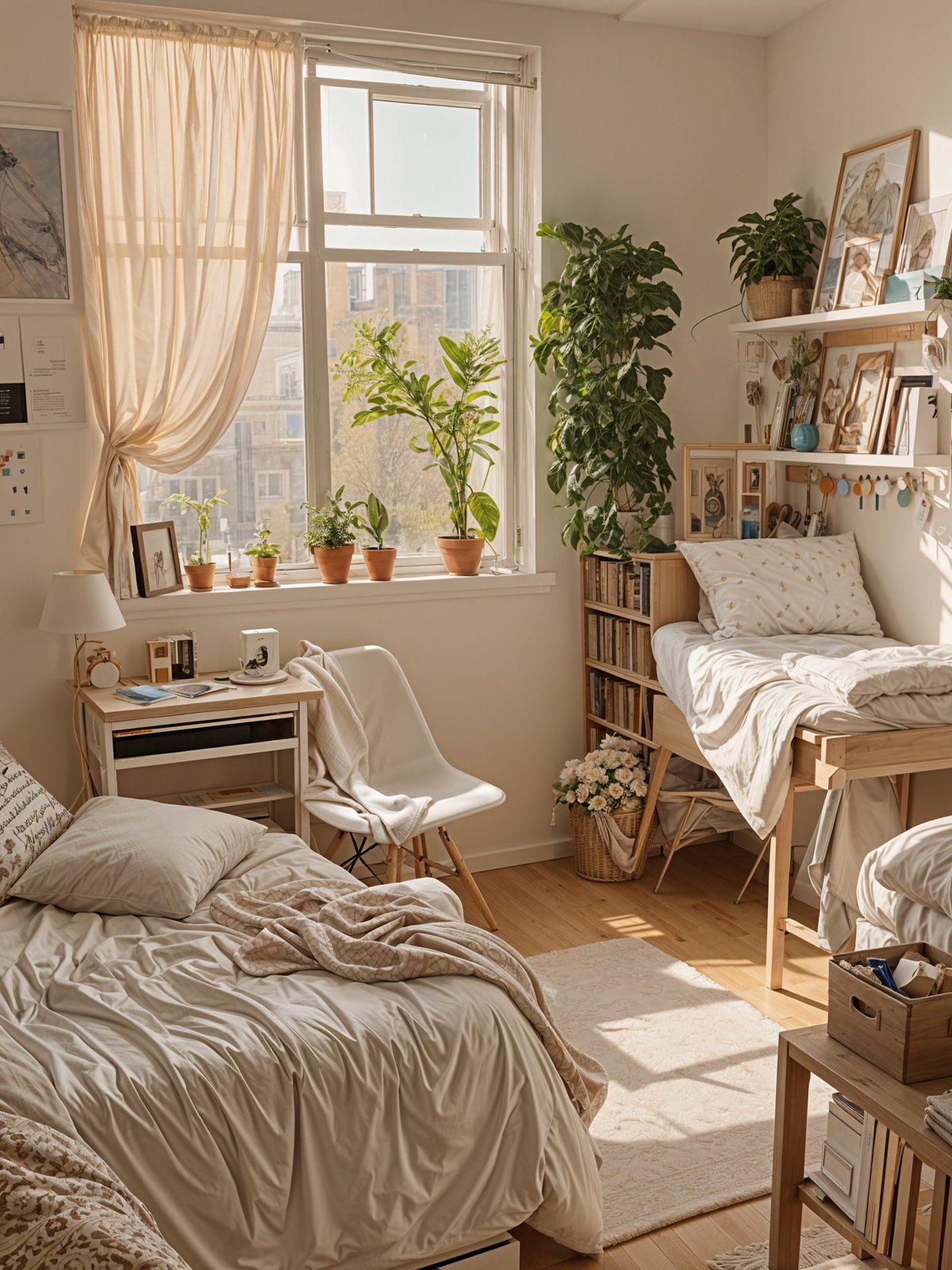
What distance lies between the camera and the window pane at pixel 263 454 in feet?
12.8

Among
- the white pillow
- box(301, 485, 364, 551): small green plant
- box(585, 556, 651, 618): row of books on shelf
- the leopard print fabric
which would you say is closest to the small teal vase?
the white pillow

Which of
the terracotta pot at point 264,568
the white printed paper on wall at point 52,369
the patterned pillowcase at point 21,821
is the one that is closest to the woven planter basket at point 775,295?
the terracotta pot at point 264,568

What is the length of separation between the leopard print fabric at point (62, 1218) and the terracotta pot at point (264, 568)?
2.60m

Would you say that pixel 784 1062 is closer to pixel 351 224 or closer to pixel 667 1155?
pixel 667 1155

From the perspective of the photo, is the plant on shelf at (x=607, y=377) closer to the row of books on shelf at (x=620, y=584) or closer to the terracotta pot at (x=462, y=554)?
the row of books on shelf at (x=620, y=584)

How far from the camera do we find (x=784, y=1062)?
82.7 inches

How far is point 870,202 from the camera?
3695mm

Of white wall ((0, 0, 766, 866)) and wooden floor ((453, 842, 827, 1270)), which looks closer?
wooden floor ((453, 842, 827, 1270))

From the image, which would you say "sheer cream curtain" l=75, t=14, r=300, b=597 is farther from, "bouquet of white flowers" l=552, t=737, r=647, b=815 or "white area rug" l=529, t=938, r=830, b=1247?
"white area rug" l=529, t=938, r=830, b=1247

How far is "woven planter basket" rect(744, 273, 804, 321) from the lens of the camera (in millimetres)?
3957

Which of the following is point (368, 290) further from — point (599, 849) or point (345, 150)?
point (599, 849)

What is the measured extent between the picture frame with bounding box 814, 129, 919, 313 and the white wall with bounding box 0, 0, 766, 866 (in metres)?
0.55

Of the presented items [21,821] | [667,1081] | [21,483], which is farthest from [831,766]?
[21,483]

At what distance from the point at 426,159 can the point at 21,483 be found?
5.72 ft
